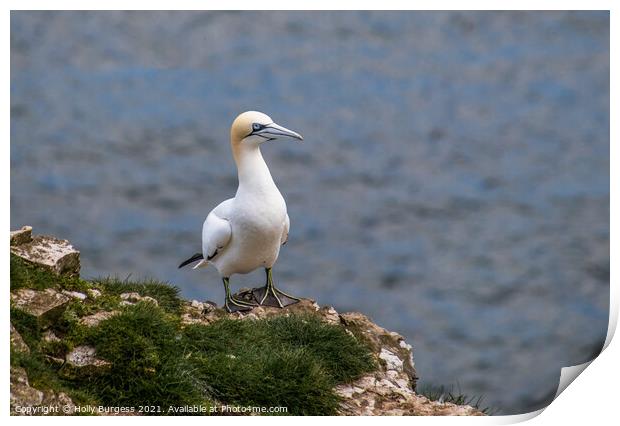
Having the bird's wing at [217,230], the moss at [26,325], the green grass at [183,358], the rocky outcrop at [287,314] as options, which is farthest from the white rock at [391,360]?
the moss at [26,325]

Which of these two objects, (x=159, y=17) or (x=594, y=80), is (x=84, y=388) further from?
(x=594, y=80)

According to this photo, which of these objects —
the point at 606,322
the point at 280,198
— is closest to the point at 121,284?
the point at 280,198

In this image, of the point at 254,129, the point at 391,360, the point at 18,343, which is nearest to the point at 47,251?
the point at 18,343

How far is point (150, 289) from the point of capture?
234 inches

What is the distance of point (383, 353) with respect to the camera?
582cm

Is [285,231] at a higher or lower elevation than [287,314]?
higher

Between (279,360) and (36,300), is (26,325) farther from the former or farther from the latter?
(279,360)

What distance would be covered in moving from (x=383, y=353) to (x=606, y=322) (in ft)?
4.56

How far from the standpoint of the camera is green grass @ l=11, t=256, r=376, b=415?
465cm

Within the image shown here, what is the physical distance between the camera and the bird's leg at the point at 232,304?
6.14 meters

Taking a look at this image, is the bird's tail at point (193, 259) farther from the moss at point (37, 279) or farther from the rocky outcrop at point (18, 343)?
the rocky outcrop at point (18, 343)

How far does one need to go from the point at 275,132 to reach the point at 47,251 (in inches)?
61.3

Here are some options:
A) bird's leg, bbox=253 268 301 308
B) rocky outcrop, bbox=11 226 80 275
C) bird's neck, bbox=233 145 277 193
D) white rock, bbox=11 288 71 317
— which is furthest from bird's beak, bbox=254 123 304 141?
white rock, bbox=11 288 71 317

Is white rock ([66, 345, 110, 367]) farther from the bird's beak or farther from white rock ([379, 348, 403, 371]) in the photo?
white rock ([379, 348, 403, 371])
